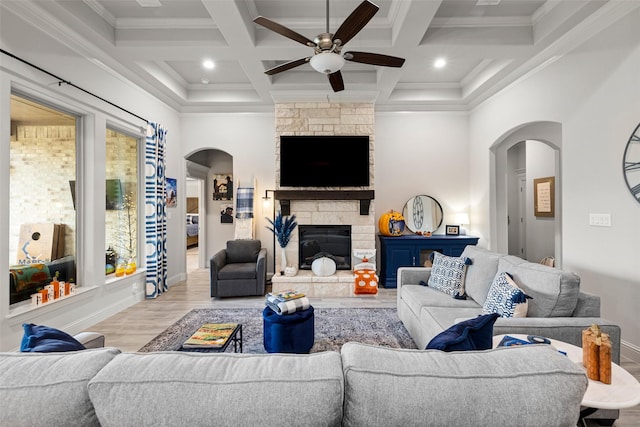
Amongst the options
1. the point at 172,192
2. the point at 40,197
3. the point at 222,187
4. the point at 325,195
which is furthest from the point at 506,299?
the point at 222,187

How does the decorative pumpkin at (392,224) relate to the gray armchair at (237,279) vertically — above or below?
above

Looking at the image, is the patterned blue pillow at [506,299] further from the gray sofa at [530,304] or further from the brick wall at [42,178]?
the brick wall at [42,178]

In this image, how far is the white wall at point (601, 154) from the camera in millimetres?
2676

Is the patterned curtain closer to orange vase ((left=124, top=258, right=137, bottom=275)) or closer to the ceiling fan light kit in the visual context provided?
orange vase ((left=124, top=258, right=137, bottom=275))

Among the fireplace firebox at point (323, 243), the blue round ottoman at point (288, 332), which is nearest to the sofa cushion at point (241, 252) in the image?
the fireplace firebox at point (323, 243)

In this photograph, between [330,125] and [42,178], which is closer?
[42,178]

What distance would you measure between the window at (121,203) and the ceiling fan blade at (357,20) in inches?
132

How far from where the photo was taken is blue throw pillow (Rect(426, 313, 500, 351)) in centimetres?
128

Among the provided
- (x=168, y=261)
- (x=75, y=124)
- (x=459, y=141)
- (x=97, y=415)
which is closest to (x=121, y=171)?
(x=75, y=124)

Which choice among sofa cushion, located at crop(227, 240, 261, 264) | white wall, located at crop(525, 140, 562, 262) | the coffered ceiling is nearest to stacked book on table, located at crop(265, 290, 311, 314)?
sofa cushion, located at crop(227, 240, 261, 264)

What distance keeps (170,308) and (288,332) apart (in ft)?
7.44

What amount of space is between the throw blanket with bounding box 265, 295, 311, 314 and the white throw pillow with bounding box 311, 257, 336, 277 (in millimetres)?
1943

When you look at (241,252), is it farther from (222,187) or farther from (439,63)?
(439,63)

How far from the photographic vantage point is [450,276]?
3.08 m
